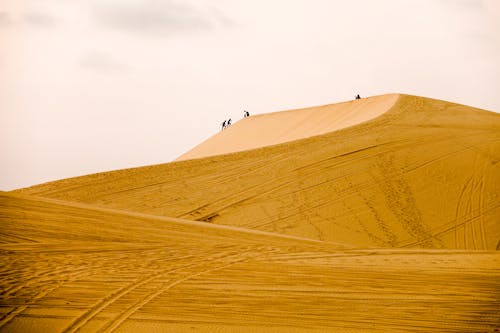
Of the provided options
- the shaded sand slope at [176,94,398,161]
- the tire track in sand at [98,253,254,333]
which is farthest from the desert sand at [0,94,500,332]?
the shaded sand slope at [176,94,398,161]

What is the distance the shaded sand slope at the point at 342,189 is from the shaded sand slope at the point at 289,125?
7.34 meters

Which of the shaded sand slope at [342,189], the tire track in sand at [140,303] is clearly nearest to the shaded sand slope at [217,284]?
the tire track in sand at [140,303]

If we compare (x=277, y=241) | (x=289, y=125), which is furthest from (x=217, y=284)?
(x=289, y=125)

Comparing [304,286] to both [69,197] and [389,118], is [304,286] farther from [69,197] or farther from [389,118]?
[389,118]

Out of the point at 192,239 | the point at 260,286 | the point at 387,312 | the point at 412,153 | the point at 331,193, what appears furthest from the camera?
the point at 412,153

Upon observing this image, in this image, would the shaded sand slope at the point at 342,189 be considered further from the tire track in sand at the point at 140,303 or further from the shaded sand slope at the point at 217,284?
the tire track in sand at the point at 140,303

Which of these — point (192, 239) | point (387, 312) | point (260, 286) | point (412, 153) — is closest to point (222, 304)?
point (260, 286)

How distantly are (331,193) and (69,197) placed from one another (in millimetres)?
7763

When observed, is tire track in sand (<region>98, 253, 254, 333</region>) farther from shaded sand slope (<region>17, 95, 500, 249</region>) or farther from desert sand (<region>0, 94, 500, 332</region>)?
shaded sand slope (<region>17, 95, 500, 249</region>)

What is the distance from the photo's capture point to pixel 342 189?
18.9m

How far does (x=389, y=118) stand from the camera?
27.0m

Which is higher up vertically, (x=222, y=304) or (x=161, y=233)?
(x=161, y=233)

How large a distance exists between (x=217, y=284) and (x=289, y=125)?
32.7 m

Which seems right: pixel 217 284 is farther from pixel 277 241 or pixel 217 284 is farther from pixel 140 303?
pixel 277 241
